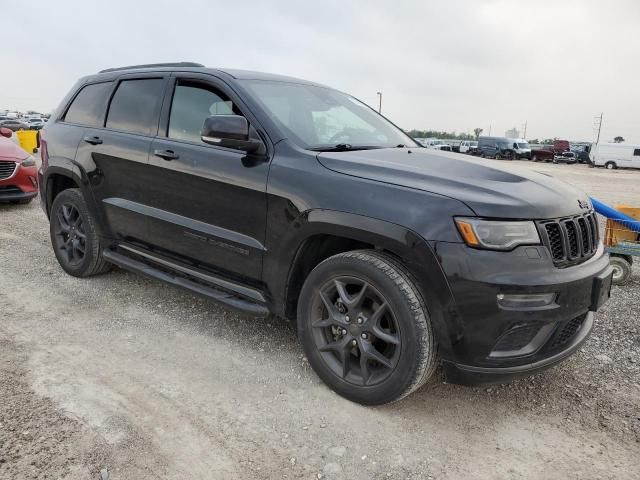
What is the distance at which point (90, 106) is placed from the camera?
436 centimetres

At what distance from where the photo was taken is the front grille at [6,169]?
291 inches

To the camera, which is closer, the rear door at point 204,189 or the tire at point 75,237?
the rear door at point 204,189

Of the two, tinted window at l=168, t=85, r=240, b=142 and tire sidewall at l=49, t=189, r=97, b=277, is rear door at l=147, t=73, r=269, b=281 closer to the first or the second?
tinted window at l=168, t=85, r=240, b=142

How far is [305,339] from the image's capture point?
288cm

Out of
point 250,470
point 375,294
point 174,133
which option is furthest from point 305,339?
point 174,133

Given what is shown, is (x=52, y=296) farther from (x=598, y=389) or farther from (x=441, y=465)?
(x=598, y=389)

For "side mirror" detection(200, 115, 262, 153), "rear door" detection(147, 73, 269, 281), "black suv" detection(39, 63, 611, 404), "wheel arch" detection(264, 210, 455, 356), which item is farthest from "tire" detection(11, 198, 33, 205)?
"wheel arch" detection(264, 210, 455, 356)

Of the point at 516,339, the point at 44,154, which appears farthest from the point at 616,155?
the point at 516,339

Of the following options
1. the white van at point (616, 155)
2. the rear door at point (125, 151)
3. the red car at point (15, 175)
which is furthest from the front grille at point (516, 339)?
the white van at point (616, 155)

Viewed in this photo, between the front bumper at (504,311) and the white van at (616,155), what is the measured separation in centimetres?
3988

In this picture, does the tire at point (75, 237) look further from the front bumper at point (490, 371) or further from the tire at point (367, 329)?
the front bumper at point (490, 371)

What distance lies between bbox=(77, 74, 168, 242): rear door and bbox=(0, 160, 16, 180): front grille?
4.10 metres

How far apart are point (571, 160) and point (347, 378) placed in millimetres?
44834

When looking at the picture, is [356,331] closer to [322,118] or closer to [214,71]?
[322,118]
